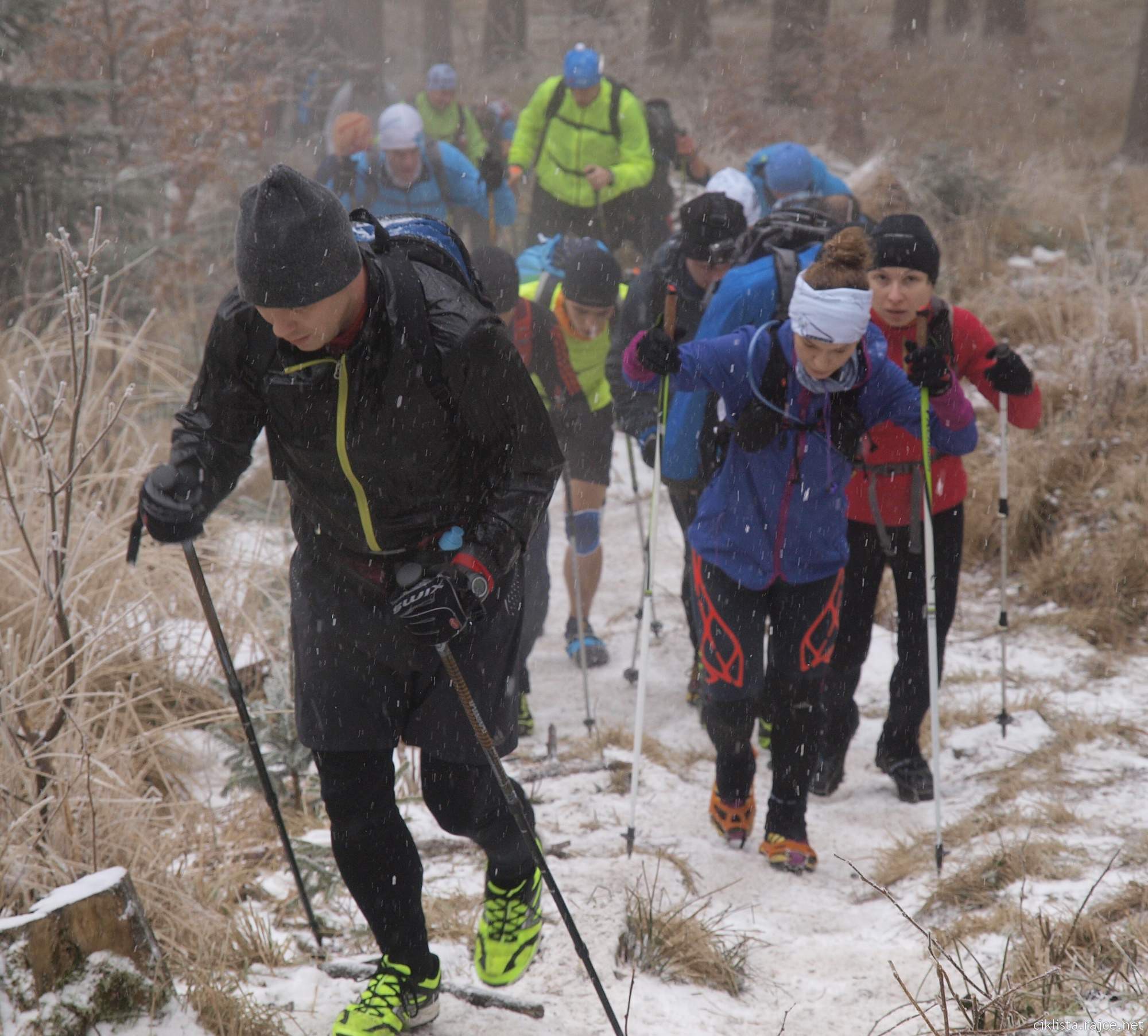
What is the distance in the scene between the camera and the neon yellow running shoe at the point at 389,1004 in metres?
2.93

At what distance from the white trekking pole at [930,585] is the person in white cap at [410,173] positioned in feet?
16.6

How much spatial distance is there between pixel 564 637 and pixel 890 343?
10.7ft

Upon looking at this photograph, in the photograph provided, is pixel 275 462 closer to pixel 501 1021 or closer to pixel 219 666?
pixel 501 1021

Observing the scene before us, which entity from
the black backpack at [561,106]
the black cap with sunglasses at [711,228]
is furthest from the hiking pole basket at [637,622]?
the black backpack at [561,106]

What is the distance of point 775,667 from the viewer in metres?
4.20

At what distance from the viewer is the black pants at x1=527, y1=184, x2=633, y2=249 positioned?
968 centimetres

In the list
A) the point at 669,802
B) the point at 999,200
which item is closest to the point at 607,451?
the point at 669,802

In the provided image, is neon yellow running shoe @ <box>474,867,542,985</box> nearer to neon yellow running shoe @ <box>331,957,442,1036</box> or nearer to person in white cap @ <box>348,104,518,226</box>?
neon yellow running shoe @ <box>331,957,442,1036</box>

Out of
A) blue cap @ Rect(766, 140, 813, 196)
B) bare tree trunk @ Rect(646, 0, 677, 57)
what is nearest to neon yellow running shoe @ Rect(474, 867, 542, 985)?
blue cap @ Rect(766, 140, 813, 196)

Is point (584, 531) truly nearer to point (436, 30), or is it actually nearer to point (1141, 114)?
point (1141, 114)

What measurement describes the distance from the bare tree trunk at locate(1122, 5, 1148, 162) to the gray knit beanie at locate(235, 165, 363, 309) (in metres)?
17.4

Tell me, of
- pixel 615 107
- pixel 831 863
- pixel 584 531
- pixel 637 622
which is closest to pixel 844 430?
pixel 831 863

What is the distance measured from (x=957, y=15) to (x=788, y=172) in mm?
20501

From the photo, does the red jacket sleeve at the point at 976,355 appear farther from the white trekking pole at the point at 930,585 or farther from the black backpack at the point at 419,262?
the black backpack at the point at 419,262
